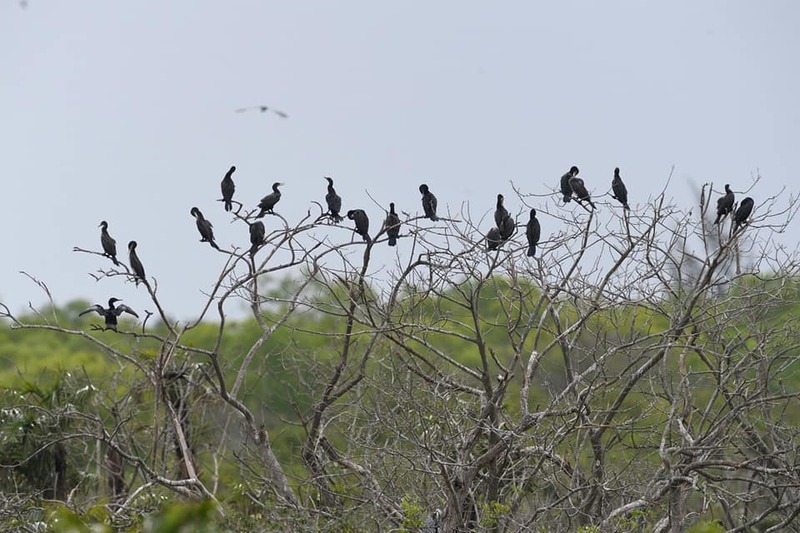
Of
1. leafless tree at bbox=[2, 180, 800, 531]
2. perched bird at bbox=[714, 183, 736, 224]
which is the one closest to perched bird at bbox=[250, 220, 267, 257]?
leafless tree at bbox=[2, 180, 800, 531]

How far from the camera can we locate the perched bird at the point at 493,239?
9.81 m

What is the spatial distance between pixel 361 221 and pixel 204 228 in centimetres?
152

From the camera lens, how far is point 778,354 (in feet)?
33.0

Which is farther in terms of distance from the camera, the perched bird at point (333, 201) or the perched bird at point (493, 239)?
the perched bird at point (333, 201)

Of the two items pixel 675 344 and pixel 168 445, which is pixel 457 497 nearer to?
pixel 675 344

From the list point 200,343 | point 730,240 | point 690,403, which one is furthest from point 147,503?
point 200,343

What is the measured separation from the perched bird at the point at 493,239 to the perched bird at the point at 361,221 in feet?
4.05

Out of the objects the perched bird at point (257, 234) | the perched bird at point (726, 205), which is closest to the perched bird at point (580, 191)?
the perched bird at point (726, 205)

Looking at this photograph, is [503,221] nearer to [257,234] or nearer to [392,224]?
[392,224]

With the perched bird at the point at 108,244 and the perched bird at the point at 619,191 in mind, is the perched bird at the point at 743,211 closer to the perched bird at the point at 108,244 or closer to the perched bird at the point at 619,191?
the perched bird at the point at 619,191

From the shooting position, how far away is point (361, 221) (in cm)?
1096

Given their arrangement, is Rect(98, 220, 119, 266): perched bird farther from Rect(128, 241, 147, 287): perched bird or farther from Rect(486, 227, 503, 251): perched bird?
Rect(486, 227, 503, 251): perched bird

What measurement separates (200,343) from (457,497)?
27.1 metres

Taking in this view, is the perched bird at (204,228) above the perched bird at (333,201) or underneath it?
underneath
